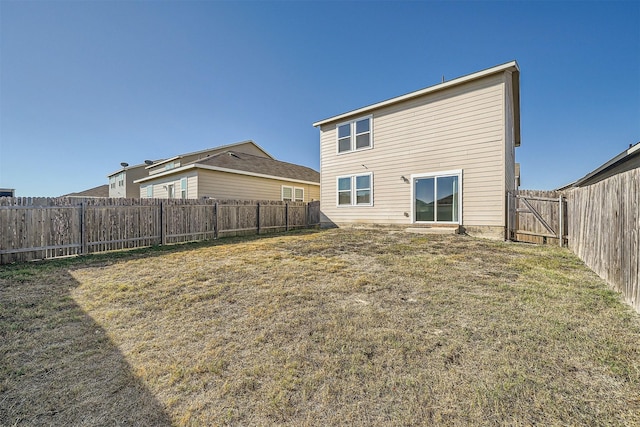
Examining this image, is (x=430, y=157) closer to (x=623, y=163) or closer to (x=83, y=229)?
(x=623, y=163)

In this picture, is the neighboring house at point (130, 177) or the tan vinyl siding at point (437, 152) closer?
the tan vinyl siding at point (437, 152)

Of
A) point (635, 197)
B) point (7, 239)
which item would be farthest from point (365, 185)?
point (7, 239)

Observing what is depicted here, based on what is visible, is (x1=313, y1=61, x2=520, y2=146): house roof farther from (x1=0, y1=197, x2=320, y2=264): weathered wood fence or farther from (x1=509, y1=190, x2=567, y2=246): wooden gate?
(x1=0, y1=197, x2=320, y2=264): weathered wood fence

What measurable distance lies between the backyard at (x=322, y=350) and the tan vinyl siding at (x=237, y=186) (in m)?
9.83

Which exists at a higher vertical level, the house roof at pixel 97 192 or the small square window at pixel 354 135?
the small square window at pixel 354 135

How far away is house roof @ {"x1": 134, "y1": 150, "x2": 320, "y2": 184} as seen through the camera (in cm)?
1425

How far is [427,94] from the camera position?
982cm

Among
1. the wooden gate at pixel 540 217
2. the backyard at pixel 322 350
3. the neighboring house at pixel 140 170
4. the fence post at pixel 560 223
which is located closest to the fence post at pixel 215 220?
the backyard at pixel 322 350

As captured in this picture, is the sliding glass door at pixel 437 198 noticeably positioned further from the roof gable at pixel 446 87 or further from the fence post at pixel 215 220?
the fence post at pixel 215 220

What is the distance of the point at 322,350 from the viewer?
91.4 inches

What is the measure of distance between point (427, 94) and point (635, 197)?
7.89 meters

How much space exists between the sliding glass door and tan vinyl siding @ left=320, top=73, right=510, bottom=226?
242 millimetres

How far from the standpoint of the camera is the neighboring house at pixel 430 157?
27.8 feet

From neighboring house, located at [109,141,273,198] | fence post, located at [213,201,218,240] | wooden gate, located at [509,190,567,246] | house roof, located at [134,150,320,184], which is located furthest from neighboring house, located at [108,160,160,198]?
wooden gate, located at [509,190,567,246]
